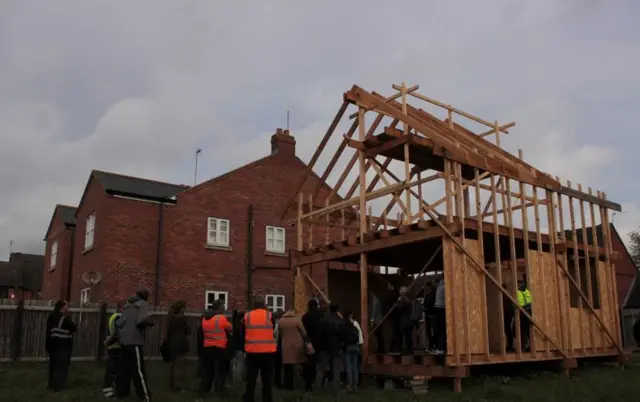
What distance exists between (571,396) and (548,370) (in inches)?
172

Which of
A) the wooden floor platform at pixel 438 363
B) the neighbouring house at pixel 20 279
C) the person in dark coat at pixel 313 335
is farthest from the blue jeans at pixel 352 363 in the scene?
the neighbouring house at pixel 20 279

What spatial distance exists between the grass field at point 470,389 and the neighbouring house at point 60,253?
1512 centimetres

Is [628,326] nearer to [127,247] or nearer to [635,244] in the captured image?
[127,247]

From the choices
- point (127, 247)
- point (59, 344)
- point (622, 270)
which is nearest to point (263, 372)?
point (59, 344)

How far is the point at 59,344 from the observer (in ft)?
38.4

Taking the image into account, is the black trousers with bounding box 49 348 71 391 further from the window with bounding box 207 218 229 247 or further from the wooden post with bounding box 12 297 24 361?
the window with bounding box 207 218 229 247

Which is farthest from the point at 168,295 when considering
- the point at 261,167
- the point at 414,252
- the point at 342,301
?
the point at 414,252


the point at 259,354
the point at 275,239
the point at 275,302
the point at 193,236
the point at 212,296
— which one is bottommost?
the point at 259,354

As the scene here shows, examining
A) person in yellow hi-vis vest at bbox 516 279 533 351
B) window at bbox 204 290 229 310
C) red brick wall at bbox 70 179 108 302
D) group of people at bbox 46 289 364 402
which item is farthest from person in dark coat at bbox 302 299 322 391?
red brick wall at bbox 70 179 108 302

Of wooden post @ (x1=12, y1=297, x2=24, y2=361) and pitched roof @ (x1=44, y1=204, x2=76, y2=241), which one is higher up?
pitched roof @ (x1=44, y1=204, x2=76, y2=241)

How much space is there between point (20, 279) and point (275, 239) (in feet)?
123

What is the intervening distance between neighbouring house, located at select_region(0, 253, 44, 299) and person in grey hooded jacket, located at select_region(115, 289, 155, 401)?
47.1 meters

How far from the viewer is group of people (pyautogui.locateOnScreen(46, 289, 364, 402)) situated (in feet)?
32.3

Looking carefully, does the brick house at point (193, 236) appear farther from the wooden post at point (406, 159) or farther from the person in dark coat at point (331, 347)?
the person in dark coat at point (331, 347)
